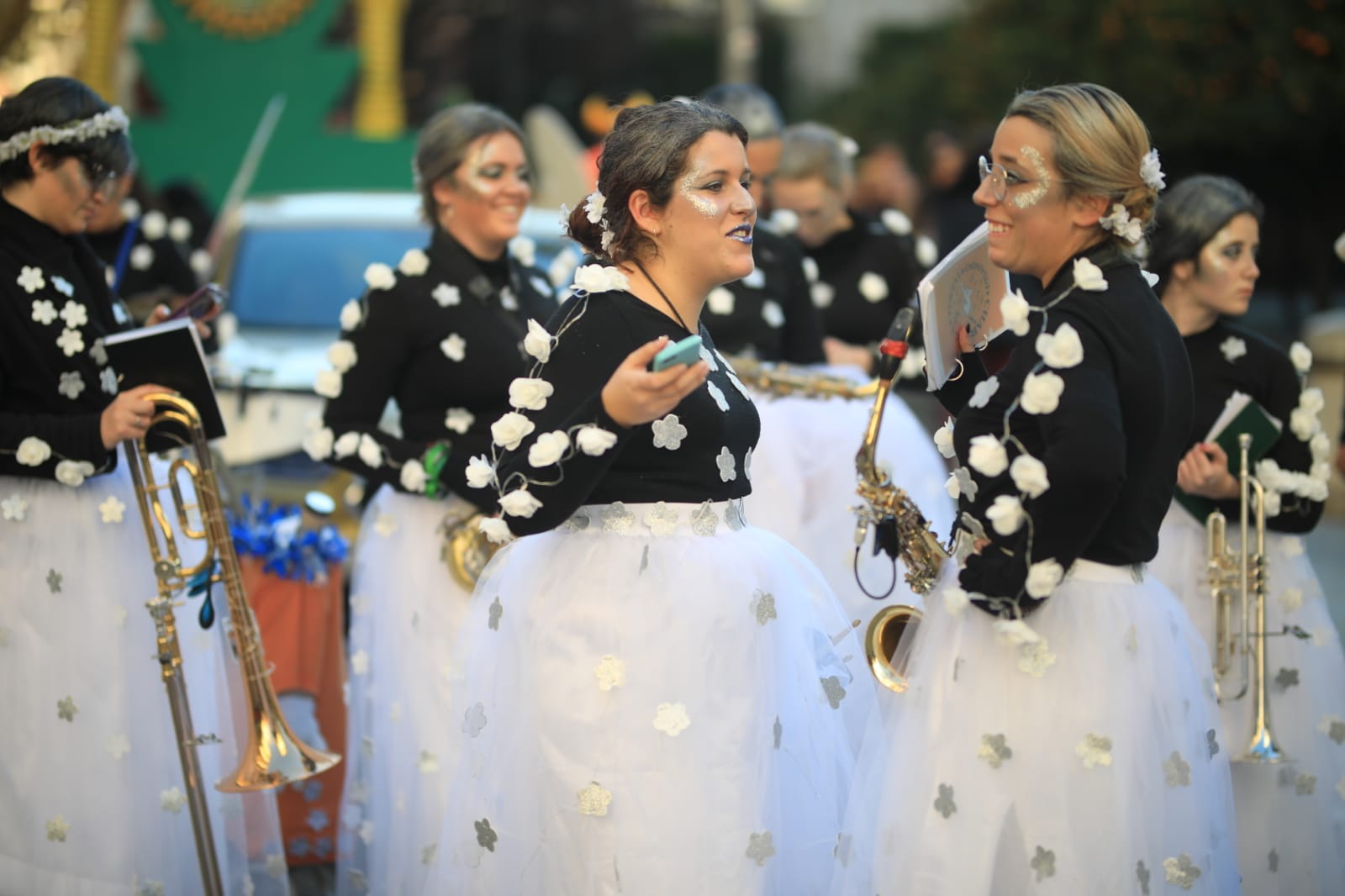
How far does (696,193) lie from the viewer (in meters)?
3.79

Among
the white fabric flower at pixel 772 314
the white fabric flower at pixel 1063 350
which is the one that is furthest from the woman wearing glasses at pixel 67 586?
the white fabric flower at pixel 1063 350

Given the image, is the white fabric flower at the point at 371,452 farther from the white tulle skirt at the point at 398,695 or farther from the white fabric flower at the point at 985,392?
the white fabric flower at the point at 985,392

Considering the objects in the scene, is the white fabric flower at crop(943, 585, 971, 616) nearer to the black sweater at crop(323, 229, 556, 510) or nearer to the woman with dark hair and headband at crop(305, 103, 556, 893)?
the woman with dark hair and headband at crop(305, 103, 556, 893)

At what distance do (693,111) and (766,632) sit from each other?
126cm

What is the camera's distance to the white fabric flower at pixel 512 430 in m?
3.66

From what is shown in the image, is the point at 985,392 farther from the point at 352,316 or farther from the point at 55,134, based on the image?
the point at 55,134

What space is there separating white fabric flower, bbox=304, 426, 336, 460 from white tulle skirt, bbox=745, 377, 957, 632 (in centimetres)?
154

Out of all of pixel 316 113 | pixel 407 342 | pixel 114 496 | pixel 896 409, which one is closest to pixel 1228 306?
pixel 896 409

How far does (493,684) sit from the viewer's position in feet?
12.7

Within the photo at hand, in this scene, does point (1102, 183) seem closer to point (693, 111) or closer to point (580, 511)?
point (693, 111)

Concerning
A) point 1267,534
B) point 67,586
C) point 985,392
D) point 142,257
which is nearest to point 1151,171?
point 985,392

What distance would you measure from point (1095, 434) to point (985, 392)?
339 mm

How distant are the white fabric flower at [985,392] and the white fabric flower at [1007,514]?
279 millimetres

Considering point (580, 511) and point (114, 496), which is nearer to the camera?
point (580, 511)
